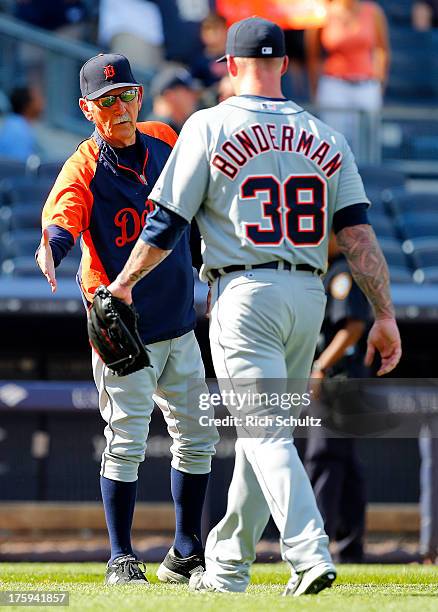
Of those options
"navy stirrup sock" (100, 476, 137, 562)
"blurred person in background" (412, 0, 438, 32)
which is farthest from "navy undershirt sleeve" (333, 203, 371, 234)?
"blurred person in background" (412, 0, 438, 32)

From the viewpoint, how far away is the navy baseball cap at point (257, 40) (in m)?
3.92

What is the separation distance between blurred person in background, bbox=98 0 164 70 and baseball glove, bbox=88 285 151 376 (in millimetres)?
6633

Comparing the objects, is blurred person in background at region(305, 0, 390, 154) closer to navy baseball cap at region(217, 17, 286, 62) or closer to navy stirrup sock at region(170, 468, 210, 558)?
navy stirrup sock at region(170, 468, 210, 558)

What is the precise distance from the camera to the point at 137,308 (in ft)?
15.0

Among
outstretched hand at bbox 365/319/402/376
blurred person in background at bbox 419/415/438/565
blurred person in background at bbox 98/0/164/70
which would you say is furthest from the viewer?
blurred person in background at bbox 98/0/164/70

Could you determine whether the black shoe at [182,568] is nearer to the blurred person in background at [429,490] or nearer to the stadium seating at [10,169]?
the blurred person in background at [429,490]

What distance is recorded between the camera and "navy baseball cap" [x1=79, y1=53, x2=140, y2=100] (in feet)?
15.0

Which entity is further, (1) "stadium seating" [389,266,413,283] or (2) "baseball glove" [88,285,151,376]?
(1) "stadium seating" [389,266,413,283]

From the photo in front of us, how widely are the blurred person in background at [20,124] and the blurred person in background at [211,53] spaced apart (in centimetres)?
138

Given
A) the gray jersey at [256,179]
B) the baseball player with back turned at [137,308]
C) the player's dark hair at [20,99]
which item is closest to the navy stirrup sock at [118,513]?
the baseball player with back turned at [137,308]

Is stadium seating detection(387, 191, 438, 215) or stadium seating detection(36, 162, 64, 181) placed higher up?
stadium seating detection(36, 162, 64, 181)

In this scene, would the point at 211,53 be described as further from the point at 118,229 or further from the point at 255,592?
the point at 255,592

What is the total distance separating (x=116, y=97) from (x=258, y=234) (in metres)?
1.02

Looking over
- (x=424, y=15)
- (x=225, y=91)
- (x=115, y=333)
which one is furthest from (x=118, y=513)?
(x=424, y=15)
